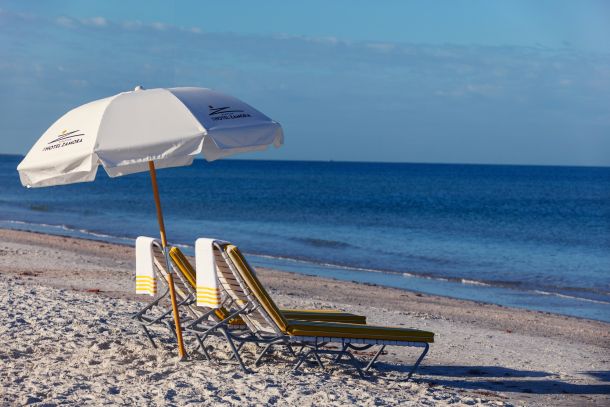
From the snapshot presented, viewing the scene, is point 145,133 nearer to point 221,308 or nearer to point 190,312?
point 221,308

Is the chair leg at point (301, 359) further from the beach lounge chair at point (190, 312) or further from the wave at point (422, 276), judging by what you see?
the wave at point (422, 276)

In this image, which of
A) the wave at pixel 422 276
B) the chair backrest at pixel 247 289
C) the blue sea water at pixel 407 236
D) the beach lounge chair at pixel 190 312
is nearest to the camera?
the chair backrest at pixel 247 289

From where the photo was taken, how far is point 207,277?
22.2ft

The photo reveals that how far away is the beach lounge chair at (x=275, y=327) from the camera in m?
6.78

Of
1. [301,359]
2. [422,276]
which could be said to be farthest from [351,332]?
[422,276]

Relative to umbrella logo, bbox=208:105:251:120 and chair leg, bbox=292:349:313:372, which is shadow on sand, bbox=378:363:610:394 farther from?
umbrella logo, bbox=208:105:251:120

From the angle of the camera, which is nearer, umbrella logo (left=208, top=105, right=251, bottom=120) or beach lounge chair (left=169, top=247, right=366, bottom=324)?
umbrella logo (left=208, top=105, right=251, bottom=120)

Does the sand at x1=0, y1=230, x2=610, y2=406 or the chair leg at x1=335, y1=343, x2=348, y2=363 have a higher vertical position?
the chair leg at x1=335, y1=343, x2=348, y2=363

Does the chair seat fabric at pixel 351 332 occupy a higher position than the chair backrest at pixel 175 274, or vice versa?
the chair backrest at pixel 175 274

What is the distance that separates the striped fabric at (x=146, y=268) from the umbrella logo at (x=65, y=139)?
1.15 metres

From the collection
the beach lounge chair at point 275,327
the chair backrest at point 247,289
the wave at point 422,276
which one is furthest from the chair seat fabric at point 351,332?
the wave at point 422,276

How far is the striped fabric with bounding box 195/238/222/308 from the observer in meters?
6.71

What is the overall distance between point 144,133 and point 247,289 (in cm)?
145

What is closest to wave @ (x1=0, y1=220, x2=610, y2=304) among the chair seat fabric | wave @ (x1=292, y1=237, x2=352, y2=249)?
wave @ (x1=292, y1=237, x2=352, y2=249)
